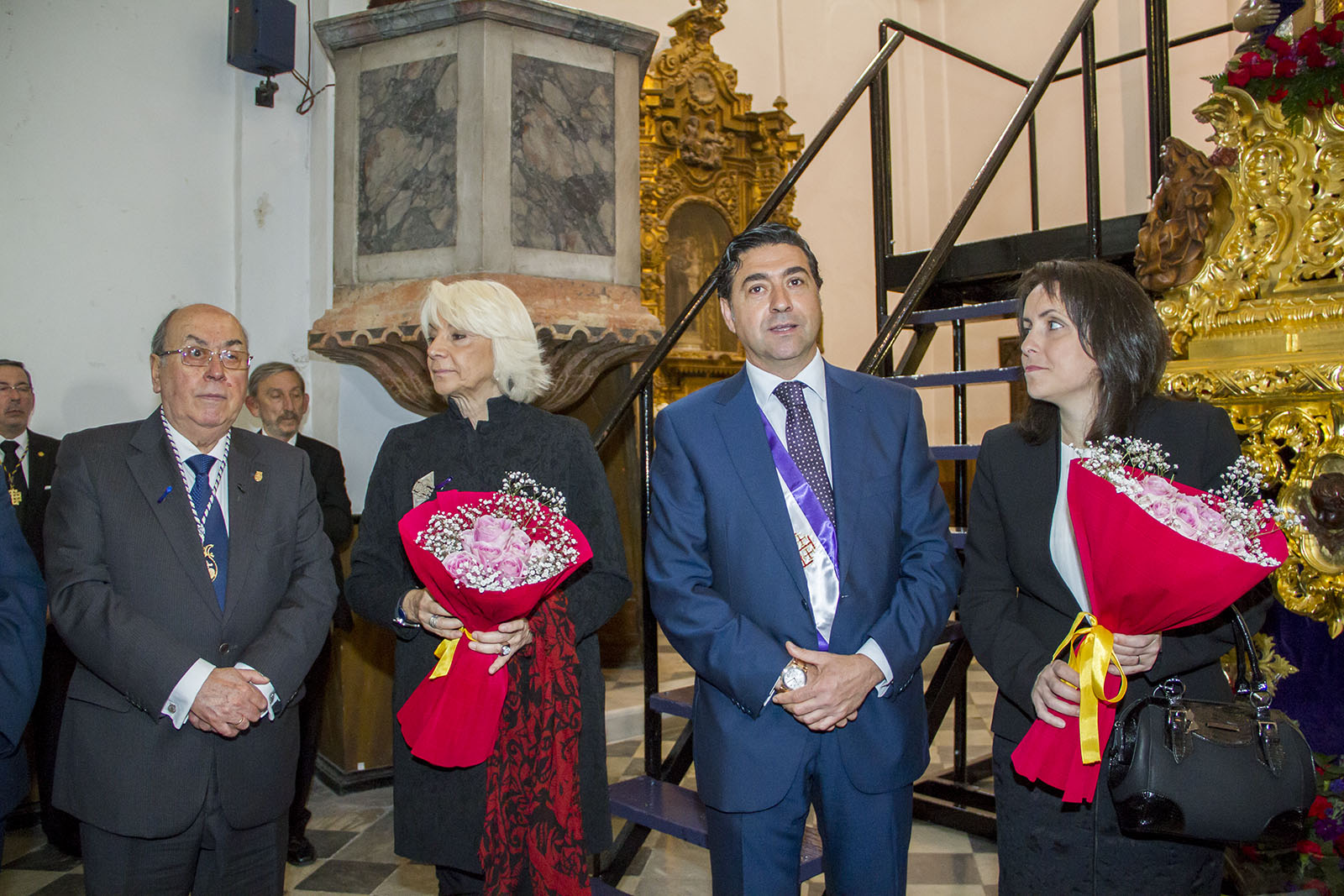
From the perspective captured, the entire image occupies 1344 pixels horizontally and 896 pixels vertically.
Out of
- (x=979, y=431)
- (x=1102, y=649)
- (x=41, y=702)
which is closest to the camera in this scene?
(x=1102, y=649)

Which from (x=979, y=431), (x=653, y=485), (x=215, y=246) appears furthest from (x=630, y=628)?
(x=979, y=431)

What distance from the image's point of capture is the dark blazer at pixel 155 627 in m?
1.95

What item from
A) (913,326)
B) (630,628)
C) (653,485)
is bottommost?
(630,628)

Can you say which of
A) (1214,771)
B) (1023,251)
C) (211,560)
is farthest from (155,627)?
(1023,251)

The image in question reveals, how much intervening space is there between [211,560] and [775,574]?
1.18 meters

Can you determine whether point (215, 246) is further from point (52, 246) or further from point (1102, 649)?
point (1102, 649)

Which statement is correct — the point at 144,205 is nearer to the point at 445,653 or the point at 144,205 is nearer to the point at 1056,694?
the point at 445,653

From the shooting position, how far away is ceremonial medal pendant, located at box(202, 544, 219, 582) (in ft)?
6.91

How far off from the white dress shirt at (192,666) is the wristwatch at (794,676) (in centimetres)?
104

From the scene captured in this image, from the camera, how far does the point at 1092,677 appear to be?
1700 mm

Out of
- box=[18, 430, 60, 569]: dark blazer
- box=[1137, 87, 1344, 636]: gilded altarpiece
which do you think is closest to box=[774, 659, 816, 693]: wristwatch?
box=[1137, 87, 1344, 636]: gilded altarpiece

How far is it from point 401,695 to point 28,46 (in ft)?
13.4

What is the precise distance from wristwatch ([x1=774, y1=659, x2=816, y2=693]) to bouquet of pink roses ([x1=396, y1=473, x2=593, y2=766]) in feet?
1.43

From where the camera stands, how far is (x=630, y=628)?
5.85m
